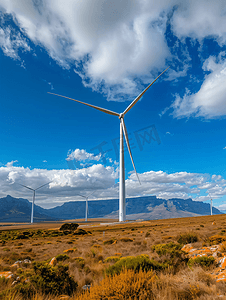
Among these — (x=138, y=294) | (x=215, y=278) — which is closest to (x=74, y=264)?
(x=138, y=294)

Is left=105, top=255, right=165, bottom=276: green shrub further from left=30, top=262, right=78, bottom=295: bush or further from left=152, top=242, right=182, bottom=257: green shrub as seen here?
left=152, top=242, right=182, bottom=257: green shrub

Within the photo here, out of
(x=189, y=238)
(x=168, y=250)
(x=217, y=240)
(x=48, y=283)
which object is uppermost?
(x=217, y=240)

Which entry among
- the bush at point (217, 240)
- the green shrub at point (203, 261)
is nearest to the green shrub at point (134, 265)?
the green shrub at point (203, 261)

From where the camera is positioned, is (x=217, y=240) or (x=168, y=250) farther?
(x=217, y=240)

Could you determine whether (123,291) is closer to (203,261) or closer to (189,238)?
(203,261)

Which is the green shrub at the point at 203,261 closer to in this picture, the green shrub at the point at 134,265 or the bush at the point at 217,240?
the green shrub at the point at 134,265

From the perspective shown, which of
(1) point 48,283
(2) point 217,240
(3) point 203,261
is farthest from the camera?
(2) point 217,240

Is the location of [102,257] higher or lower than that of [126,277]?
lower

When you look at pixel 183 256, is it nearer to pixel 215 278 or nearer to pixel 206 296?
pixel 215 278

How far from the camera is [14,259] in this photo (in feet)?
61.6

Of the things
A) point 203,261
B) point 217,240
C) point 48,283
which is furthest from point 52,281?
point 217,240

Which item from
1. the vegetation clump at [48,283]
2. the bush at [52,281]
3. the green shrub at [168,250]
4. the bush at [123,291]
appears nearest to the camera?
the bush at [123,291]

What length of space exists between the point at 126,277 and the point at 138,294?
0.85 meters

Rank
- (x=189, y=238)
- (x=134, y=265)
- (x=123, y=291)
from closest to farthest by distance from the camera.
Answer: (x=123, y=291), (x=134, y=265), (x=189, y=238)
